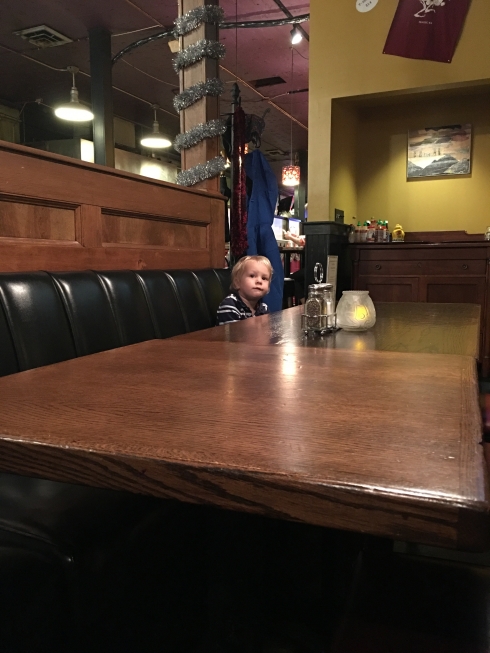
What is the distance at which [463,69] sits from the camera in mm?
4316

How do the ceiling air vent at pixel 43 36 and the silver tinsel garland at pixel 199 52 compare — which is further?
the ceiling air vent at pixel 43 36

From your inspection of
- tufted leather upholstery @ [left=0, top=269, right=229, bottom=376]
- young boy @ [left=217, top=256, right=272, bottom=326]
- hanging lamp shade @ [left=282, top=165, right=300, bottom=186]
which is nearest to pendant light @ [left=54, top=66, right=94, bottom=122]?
hanging lamp shade @ [left=282, top=165, right=300, bottom=186]

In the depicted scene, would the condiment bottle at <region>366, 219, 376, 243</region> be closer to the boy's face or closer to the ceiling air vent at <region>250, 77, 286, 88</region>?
the ceiling air vent at <region>250, 77, 286, 88</region>

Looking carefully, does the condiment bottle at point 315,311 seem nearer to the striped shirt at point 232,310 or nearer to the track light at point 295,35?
the striped shirt at point 232,310

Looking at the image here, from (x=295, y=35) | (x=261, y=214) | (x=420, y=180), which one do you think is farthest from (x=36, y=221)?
(x=420, y=180)

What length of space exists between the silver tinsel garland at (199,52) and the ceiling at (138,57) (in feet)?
7.22

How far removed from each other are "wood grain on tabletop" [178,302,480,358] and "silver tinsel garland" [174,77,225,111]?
1.60 metres

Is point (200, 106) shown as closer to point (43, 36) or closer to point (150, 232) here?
point (150, 232)

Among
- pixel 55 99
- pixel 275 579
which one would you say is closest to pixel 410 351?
pixel 275 579

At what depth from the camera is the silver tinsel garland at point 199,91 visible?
2.93 meters

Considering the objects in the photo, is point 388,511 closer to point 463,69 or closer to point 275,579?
point 275,579

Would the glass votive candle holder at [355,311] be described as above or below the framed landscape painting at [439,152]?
below

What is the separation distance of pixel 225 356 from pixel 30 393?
16.3 inches

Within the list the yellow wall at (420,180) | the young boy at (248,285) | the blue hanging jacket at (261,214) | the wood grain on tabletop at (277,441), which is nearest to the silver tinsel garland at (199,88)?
the young boy at (248,285)
